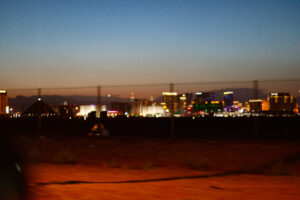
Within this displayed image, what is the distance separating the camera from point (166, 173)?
959 centimetres

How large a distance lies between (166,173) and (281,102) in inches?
639

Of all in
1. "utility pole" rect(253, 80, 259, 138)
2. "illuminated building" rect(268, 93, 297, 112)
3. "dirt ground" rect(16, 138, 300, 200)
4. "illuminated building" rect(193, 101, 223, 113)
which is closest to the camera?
"dirt ground" rect(16, 138, 300, 200)

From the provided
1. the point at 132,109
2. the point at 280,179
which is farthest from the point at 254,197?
the point at 132,109

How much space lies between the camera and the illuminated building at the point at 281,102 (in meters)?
21.3

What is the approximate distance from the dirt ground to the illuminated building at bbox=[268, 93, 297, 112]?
6.39 meters

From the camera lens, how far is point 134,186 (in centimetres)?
791

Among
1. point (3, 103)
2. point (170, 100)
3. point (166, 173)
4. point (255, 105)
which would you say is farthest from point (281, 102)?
point (3, 103)

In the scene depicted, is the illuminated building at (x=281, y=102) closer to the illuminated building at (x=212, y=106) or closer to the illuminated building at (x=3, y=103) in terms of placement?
the illuminated building at (x=212, y=106)

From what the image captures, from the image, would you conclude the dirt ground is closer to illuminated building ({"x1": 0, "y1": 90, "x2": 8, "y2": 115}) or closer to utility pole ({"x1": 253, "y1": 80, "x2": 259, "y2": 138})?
utility pole ({"x1": 253, "y1": 80, "x2": 259, "y2": 138})

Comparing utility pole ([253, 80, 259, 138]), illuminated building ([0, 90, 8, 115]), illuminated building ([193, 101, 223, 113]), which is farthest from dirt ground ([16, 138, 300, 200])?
illuminated building ([193, 101, 223, 113])

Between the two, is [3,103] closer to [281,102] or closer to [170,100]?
[170,100]

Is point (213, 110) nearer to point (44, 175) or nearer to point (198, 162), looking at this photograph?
point (198, 162)

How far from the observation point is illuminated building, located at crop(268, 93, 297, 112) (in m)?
21.3

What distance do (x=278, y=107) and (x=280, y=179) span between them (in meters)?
16.7
